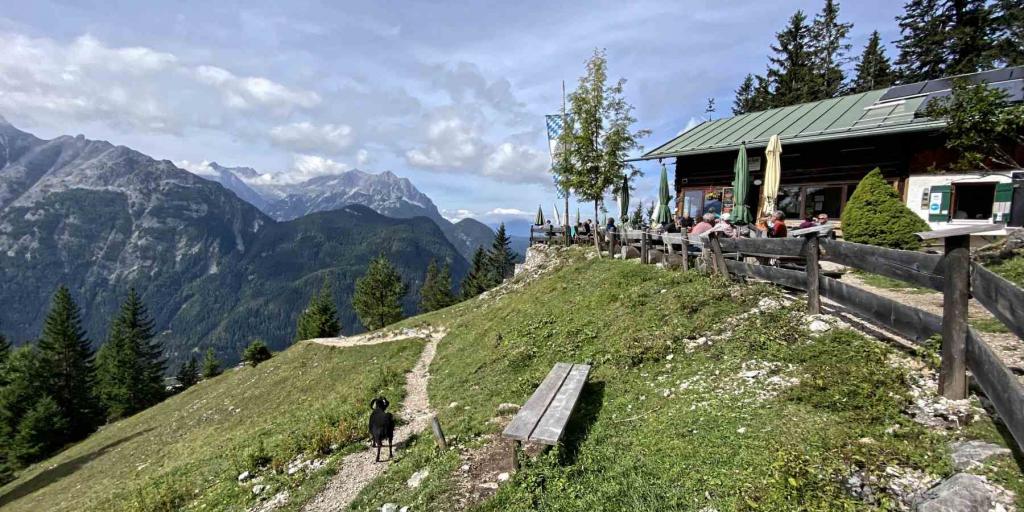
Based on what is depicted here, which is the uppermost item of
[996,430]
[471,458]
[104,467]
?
[996,430]

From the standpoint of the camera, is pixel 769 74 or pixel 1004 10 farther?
pixel 769 74

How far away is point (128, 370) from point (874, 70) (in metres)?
94.8

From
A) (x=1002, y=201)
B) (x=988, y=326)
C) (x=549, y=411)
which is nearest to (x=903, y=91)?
(x=1002, y=201)

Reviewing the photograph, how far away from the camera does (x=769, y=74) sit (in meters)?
48.2

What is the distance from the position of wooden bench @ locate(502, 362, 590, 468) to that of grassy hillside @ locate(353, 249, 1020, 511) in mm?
451

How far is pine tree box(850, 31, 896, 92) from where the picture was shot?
44062 millimetres

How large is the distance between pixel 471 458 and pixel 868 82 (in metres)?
57.6

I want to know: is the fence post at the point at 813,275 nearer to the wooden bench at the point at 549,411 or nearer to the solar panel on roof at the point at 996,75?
the wooden bench at the point at 549,411

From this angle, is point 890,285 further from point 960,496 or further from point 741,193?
point 960,496

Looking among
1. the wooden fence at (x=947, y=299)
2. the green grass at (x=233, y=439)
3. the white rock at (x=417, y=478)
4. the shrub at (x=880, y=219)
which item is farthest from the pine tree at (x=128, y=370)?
the shrub at (x=880, y=219)

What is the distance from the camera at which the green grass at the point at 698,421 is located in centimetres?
436

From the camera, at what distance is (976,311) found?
807 centimetres

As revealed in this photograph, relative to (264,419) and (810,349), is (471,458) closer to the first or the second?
(810,349)

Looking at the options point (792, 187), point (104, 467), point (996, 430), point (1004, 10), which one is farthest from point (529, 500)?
point (1004, 10)
